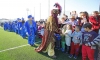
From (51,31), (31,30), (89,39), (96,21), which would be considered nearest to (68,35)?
(51,31)

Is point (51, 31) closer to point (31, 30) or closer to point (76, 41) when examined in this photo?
point (76, 41)

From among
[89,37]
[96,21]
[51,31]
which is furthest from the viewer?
[51,31]

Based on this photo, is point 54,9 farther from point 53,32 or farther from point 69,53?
point 69,53

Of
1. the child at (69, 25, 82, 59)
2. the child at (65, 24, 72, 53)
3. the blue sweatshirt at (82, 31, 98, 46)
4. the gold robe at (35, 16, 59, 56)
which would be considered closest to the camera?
the blue sweatshirt at (82, 31, 98, 46)

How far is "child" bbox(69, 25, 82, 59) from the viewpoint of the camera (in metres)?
6.00

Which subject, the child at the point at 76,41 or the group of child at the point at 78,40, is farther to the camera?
the child at the point at 76,41

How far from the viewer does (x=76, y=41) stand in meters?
6.13

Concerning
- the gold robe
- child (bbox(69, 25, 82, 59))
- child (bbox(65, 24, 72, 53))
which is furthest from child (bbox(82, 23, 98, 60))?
the gold robe

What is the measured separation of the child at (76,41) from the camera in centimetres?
600

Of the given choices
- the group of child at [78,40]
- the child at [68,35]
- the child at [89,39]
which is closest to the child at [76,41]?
the group of child at [78,40]

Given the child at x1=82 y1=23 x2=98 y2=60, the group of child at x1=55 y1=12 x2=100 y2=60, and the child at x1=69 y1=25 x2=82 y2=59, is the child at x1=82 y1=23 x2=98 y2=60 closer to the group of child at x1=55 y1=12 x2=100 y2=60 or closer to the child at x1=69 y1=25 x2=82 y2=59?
the group of child at x1=55 y1=12 x2=100 y2=60

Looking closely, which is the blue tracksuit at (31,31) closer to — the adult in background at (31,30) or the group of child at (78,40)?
the adult in background at (31,30)

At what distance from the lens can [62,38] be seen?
6.93 metres

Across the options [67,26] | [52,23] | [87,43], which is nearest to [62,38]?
[67,26]
